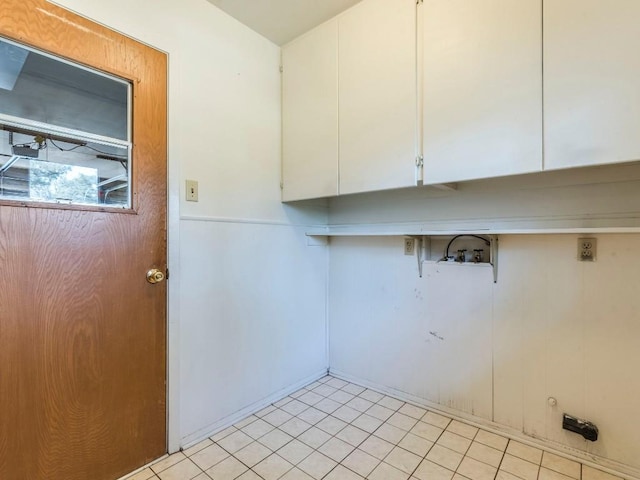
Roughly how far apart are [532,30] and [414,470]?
1992 mm

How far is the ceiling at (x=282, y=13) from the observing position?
72.3 inches

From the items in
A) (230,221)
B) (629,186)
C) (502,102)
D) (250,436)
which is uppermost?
(502,102)

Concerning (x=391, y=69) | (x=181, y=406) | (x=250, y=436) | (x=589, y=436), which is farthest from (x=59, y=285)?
(x=589, y=436)

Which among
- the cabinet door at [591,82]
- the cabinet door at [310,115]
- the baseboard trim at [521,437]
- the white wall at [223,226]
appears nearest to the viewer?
the cabinet door at [591,82]

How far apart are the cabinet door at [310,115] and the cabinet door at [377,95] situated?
0.07 meters

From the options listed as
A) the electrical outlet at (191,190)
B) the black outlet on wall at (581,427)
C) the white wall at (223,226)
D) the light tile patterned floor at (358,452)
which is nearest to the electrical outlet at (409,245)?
the white wall at (223,226)

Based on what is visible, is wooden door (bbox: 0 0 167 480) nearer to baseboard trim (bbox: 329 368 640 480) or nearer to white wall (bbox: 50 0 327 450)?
white wall (bbox: 50 0 327 450)

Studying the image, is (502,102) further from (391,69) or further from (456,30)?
(391,69)

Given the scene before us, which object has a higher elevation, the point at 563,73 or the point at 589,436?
the point at 563,73

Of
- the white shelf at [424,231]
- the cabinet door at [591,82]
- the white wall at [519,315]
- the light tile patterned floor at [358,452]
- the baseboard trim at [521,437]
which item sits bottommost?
the light tile patterned floor at [358,452]

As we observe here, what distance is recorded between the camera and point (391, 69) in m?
1.73

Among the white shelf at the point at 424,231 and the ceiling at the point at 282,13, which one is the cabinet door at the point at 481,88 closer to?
the white shelf at the point at 424,231

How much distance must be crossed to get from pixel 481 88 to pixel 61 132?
1807 mm

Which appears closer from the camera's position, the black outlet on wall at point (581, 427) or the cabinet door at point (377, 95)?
the black outlet on wall at point (581, 427)
